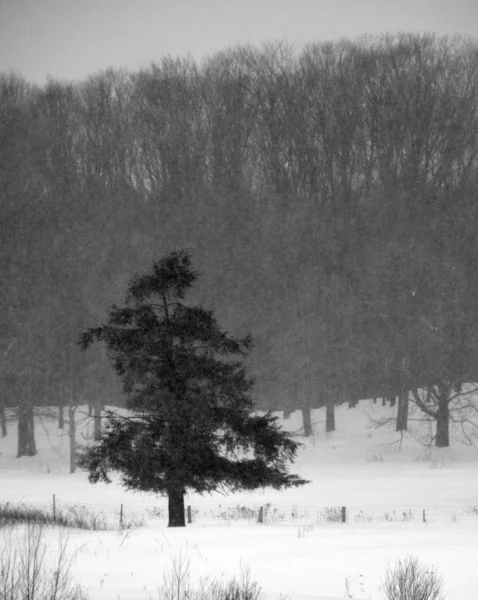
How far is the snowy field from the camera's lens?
14.2 meters

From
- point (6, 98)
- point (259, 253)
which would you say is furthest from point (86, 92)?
point (259, 253)

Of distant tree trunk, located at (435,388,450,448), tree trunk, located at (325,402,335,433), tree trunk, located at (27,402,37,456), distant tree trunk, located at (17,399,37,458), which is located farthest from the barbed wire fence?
tree trunk, located at (325,402,335,433)

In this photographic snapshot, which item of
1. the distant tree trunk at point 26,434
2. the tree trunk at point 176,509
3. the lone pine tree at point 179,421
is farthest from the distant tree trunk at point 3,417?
the tree trunk at point 176,509

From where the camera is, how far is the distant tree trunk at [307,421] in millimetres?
44750

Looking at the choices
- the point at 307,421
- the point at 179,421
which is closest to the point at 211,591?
the point at 179,421

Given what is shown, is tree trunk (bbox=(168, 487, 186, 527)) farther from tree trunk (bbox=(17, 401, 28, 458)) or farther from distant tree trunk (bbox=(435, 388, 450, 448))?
tree trunk (bbox=(17, 401, 28, 458))

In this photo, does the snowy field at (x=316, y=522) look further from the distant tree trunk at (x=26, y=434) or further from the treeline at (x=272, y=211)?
the treeline at (x=272, y=211)

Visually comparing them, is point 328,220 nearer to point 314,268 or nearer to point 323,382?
point 314,268

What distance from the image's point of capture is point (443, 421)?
3897 cm

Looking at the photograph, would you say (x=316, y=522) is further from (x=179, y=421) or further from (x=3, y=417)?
(x=3, y=417)

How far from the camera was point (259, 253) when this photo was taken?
5675 centimetres

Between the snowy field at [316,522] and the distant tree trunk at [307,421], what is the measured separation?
2.50ft

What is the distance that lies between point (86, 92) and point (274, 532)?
58698 millimetres

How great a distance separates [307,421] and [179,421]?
25236mm
